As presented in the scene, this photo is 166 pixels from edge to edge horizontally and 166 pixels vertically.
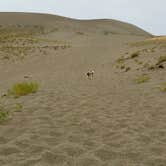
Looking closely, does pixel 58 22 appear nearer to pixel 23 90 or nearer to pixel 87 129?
pixel 23 90

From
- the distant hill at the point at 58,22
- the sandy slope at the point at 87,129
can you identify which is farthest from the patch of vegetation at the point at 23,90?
the distant hill at the point at 58,22

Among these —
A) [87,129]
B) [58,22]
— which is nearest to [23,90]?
[87,129]

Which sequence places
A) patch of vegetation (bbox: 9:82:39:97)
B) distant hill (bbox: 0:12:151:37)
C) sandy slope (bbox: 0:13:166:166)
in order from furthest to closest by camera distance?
distant hill (bbox: 0:12:151:37)
patch of vegetation (bbox: 9:82:39:97)
sandy slope (bbox: 0:13:166:166)

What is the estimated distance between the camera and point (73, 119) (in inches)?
356

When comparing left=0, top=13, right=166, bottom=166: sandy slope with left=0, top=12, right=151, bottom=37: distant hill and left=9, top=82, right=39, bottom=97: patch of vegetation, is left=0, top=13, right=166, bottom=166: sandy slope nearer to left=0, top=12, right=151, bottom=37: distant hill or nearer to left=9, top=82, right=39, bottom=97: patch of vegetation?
left=9, top=82, right=39, bottom=97: patch of vegetation

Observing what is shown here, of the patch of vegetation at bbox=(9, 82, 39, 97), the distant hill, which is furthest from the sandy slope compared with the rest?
the distant hill

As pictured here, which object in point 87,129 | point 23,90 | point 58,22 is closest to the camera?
point 87,129

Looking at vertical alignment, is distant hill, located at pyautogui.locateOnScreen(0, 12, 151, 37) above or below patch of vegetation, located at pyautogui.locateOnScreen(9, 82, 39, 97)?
above

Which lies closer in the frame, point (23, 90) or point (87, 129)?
point (87, 129)

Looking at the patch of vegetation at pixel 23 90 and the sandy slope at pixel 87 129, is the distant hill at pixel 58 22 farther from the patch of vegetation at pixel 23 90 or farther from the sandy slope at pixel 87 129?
the sandy slope at pixel 87 129

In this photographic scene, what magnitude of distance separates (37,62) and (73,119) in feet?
81.0

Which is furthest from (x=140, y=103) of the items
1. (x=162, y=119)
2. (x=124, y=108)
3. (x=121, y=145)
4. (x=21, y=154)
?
(x=21, y=154)

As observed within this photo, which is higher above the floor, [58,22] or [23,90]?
[58,22]

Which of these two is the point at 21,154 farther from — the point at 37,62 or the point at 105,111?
the point at 37,62
